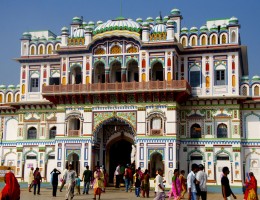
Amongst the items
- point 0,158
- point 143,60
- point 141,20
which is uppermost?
point 141,20

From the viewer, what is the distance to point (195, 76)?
34781mm

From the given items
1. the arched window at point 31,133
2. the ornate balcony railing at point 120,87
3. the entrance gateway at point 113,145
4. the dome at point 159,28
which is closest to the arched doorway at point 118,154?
the entrance gateway at point 113,145

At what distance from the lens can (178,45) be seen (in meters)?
33.8

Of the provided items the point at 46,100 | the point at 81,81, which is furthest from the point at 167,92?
the point at 46,100

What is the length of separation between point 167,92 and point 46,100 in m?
10.3

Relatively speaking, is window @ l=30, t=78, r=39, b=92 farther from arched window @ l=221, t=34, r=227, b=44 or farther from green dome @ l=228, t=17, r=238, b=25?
green dome @ l=228, t=17, r=238, b=25

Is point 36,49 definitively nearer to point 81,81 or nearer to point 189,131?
point 81,81

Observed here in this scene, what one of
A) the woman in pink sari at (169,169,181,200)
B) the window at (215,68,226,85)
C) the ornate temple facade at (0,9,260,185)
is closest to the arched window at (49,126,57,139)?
the ornate temple facade at (0,9,260,185)

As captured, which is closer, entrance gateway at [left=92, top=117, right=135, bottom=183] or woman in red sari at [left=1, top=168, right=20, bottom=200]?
woman in red sari at [left=1, top=168, right=20, bottom=200]

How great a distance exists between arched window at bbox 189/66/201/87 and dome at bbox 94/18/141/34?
4.94 m

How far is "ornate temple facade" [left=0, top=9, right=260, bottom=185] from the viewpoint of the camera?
1293 inches

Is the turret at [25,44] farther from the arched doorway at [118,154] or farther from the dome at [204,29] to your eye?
the dome at [204,29]

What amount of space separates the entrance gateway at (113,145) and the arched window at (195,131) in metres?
4.24

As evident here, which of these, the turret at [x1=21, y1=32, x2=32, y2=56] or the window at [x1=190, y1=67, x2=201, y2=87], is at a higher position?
the turret at [x1=21, y1=32, x2=32, y2=56]
